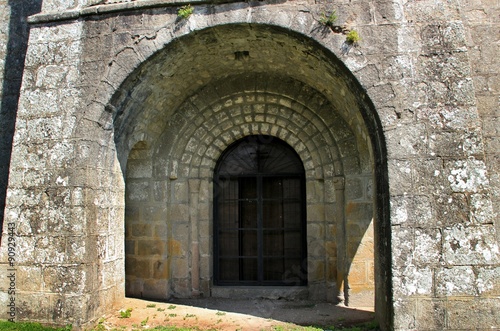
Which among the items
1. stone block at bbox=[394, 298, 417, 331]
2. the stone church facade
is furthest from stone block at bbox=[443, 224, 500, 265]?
stone block at bbox=[394, 298, 417, 331]

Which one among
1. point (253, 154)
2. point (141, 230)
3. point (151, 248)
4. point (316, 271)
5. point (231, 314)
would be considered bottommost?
point (231, 314)

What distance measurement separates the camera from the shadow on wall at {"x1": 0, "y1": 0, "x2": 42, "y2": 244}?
623 centimetres

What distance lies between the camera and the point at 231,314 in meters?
5.23

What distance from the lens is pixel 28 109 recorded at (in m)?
4.84

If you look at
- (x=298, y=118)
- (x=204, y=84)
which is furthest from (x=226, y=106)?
(x=298, y=118)

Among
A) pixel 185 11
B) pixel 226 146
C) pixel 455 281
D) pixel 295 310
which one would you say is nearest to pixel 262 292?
pixel 295 310

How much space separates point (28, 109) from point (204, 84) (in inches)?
85.3

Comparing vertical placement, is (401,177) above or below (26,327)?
above

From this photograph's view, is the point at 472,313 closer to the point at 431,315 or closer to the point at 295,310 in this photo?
the point at 431,315

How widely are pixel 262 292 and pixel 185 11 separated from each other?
3.58 m

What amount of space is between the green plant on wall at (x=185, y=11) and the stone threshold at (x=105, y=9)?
0.05 m

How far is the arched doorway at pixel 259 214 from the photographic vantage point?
6266mm

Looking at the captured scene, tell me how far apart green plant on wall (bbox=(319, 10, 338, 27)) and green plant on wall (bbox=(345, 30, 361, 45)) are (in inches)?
7.9

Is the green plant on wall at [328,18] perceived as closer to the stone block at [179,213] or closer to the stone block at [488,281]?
the stone block at [488,281]
